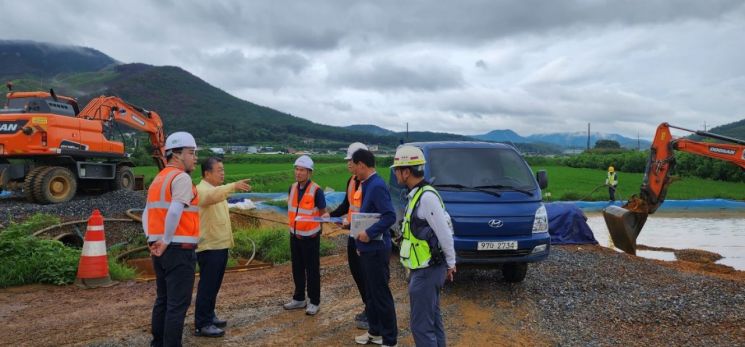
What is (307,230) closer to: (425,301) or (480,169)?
(425,301)

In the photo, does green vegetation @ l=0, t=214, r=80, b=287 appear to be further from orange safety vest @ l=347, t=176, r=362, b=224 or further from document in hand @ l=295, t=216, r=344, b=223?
orange safety vest @ l=347, t=176, r=362, b=224

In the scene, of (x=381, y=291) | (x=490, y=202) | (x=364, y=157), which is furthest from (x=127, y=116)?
(x=381, y=291)

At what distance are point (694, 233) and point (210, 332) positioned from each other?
14877 millimetres

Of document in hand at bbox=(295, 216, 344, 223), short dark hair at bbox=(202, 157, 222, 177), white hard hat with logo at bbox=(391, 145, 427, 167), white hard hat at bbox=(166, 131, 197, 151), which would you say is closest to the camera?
white hard hat with logo at bbox=(391, 145, 427, 167)

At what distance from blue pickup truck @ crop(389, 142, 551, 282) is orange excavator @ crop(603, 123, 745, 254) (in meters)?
4.98

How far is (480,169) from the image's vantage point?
7.55 meters

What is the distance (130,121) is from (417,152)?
13834 mm

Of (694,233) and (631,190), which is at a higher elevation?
(631,190)

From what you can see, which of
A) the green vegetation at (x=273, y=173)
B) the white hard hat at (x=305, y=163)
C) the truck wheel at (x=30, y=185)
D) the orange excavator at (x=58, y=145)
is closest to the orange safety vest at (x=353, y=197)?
the white hard hat at (x=305, y=163)

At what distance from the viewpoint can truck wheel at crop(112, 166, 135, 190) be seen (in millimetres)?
15547

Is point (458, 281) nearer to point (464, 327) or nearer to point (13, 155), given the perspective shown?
point (464, 327)

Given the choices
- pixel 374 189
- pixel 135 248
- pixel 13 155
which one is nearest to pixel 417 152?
pixel 374 189

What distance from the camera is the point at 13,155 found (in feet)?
42.0

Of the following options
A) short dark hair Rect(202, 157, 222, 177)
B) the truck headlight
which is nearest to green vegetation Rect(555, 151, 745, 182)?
the truck headlight
